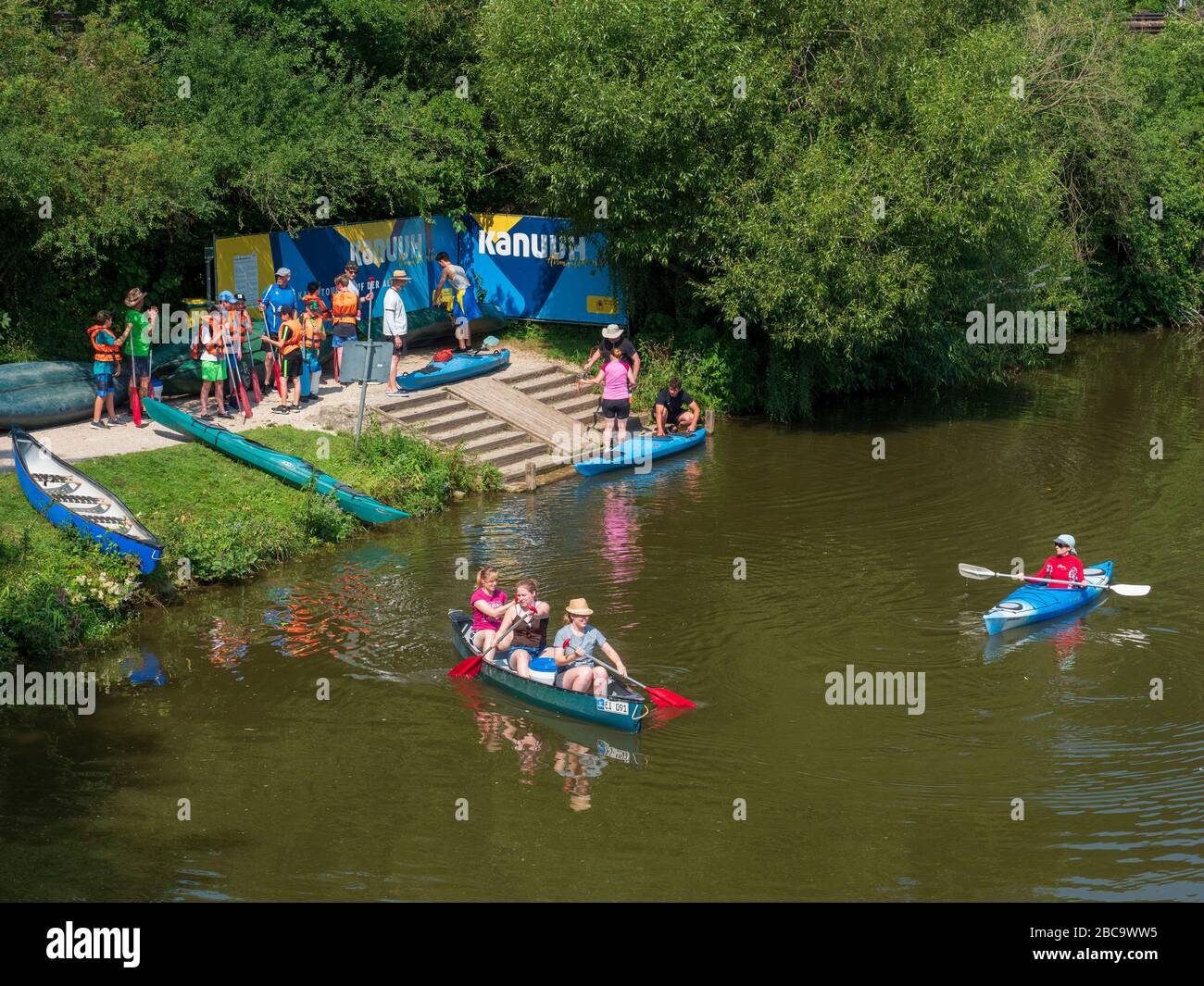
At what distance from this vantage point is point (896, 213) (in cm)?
2384

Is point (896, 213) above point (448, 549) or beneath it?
above

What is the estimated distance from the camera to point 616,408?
79.2 feet

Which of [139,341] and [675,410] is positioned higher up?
[139,341]

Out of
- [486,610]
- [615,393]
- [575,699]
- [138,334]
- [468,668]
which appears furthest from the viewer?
[615,393]

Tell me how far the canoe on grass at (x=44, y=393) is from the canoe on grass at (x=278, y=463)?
1.06m

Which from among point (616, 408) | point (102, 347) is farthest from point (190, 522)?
point (616, 408)

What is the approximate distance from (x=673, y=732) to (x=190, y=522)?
25.5 feet

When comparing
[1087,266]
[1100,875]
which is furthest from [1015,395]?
[1100,875]

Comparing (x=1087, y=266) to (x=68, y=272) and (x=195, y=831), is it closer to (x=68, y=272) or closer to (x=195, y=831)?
(x=68, y=272)

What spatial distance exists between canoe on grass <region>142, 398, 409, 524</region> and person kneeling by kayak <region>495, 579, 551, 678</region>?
5.62 m

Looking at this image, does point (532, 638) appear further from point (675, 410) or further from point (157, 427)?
point (675, 410)

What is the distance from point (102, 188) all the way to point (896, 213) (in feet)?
42.7

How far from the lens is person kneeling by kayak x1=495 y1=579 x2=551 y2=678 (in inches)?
600
